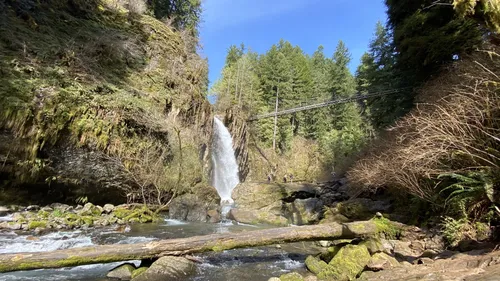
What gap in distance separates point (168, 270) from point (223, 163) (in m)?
19.7

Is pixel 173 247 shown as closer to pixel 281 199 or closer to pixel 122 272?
pixel 122 272

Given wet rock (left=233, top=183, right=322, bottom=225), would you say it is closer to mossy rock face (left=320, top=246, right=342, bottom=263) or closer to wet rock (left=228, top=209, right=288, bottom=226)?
wet rock (left=228, top=209, right=288, bottom=226)

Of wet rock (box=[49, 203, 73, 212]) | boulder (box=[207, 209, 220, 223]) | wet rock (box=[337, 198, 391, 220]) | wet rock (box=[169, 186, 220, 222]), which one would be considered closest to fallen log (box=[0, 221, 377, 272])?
wet rock (box=[337, 198, 391, 220])

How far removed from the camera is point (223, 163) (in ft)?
81.8

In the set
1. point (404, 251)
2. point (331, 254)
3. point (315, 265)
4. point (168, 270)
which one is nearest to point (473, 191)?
point (404, 251)

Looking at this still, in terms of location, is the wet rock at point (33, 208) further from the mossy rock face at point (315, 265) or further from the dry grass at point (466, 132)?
the dry grass at point (466, 132)

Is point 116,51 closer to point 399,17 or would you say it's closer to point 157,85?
point 157,85

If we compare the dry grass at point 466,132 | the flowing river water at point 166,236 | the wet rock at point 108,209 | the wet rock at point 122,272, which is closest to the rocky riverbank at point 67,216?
the wet rock at point 108,209

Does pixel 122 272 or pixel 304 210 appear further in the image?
pixel 304 210

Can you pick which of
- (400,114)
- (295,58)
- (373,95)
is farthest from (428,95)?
(295,58)

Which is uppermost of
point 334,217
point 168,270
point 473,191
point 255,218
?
point 473,191

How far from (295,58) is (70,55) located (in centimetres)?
3905

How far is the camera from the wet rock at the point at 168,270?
199 inches

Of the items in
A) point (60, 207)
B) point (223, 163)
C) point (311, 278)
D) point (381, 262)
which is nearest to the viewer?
point (311, 278)
